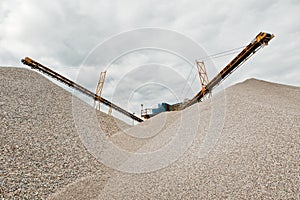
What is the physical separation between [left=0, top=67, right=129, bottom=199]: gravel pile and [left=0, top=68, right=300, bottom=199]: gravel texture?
0.06 ft

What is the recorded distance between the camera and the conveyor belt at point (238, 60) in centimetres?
900

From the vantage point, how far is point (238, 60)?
10.1 metres

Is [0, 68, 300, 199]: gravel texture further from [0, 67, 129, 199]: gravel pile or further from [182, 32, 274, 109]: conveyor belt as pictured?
[182, 32, 274, 109]: conveyor belt

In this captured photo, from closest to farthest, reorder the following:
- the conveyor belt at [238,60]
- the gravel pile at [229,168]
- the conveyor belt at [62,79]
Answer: the gravel pile at [229,168] → the conveyor belt at [238,60] → the conveyor belt at [62,79]

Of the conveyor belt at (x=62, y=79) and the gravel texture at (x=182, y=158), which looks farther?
the conveyor belt at (x=62, y=79)

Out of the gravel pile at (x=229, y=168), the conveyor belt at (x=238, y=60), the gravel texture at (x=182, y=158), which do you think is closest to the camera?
the gravel pile at (x=229, y=168)

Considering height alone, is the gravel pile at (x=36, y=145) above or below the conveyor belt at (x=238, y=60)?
below

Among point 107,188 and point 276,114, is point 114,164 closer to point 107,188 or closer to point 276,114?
point 107,188

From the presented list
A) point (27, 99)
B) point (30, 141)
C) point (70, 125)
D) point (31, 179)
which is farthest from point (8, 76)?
point (31, 179)

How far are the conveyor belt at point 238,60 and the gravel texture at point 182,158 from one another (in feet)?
8.94

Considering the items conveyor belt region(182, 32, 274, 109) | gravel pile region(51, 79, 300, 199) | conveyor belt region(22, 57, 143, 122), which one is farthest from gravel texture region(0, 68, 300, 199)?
conveyor belt region(22, 57, 143, 122)

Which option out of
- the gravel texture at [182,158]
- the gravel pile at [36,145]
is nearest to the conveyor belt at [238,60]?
the gravel texture at [182,158]

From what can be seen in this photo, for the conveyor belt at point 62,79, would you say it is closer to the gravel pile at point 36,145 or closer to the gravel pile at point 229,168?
the gravel pile at point 36,145

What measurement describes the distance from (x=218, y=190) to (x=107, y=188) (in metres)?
2.44
